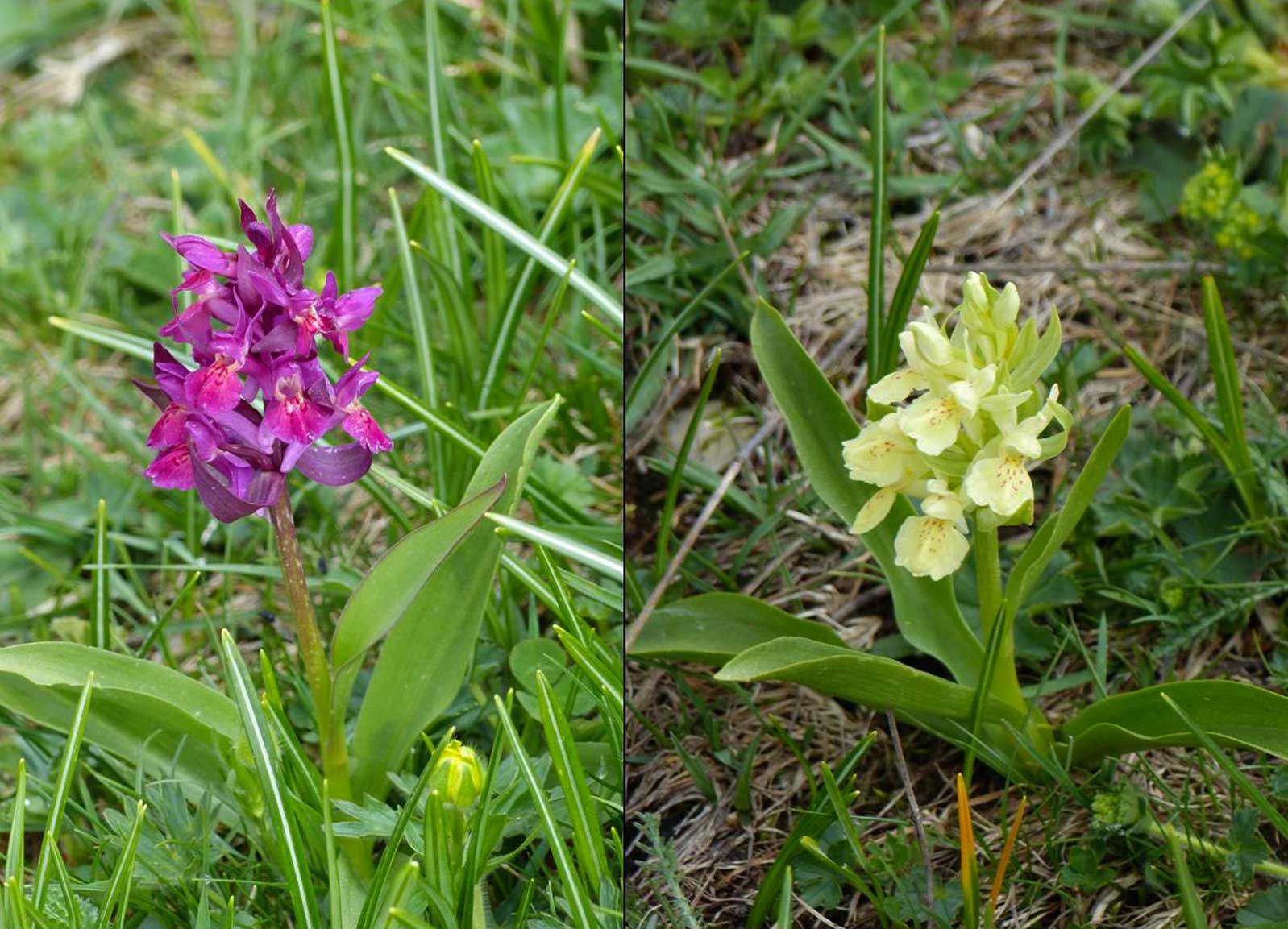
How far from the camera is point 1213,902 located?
1667mm

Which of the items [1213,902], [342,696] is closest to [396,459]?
[342,696]

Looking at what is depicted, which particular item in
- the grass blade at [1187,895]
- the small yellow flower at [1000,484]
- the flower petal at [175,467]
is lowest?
the grass blade at [1187,895]

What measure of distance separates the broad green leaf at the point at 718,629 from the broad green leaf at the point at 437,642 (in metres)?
0.23

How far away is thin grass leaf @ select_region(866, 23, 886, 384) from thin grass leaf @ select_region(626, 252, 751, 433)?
0.23 metres

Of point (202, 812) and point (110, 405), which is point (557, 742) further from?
point (110, 405)

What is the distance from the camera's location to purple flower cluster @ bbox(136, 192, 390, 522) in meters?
1.54

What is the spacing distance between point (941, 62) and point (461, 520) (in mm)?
1961

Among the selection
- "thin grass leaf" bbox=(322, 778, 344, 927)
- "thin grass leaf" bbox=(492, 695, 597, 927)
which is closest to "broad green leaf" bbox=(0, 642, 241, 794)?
"thin grass leaf" bbox=(322, 778, 344, 927)

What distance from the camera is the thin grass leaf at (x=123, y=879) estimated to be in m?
1.53

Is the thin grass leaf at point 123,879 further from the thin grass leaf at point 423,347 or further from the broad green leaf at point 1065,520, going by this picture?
the broad green leaf at point 1065,520

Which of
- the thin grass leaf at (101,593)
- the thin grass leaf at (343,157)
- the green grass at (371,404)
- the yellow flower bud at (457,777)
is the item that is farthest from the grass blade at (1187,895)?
the thin grass leaf at (343,157)

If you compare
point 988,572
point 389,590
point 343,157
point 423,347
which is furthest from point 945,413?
point 343,157

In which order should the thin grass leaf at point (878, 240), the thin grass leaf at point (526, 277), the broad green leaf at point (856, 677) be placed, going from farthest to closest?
Result: the thin grass leaf at point (526, 277)
the thin grass leaf at point (878, 240)
the broad green leaf at point (856, 677)

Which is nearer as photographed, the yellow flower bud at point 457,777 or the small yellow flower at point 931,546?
the yellow flower bud at point 457,777
